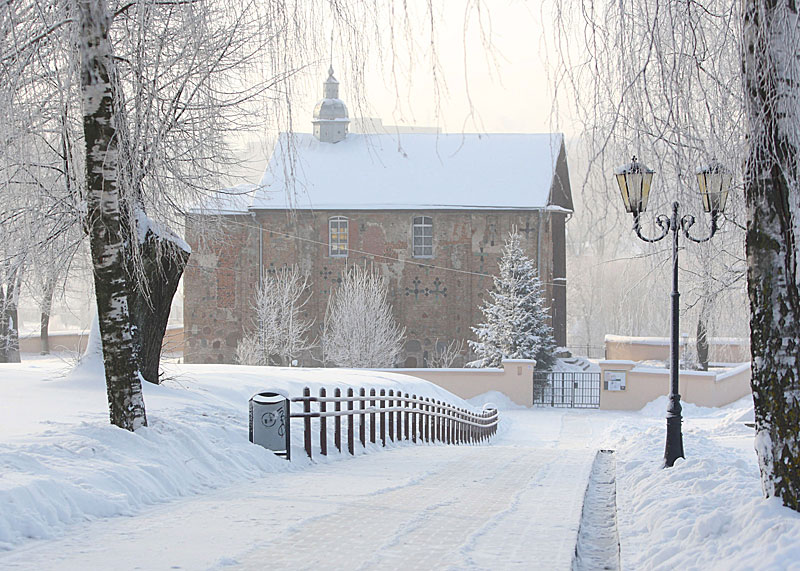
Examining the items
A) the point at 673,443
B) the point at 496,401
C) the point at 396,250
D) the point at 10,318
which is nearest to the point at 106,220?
the point at 673,443

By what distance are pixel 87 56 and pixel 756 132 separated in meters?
5.62

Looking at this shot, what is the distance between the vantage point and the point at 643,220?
12375 mm

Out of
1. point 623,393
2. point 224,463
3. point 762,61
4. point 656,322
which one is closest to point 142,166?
point 224,463

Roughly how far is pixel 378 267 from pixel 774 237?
1488 inches

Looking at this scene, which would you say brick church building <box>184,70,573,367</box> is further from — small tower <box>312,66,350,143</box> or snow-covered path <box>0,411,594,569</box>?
snow-covered path <box>0,411,594,569</box>

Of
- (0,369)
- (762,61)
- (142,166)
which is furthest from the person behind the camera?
(0,369)

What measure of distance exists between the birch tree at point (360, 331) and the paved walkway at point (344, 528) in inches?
1083

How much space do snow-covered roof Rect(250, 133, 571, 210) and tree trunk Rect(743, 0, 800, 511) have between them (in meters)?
36.1

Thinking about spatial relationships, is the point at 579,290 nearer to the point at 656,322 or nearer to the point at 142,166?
the point at 656,322

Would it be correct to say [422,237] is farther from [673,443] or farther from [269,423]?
[269,423]

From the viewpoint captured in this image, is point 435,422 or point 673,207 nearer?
point 673,207

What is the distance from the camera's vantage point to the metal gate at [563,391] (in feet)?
112

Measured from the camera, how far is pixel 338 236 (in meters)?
43.3

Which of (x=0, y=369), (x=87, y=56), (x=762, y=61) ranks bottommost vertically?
(x=0, y=369)
